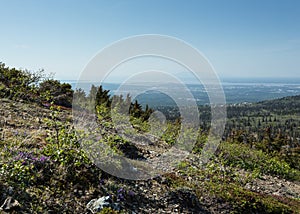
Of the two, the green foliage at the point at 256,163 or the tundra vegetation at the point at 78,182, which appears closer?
the tundra vegetation at the point at 78,182

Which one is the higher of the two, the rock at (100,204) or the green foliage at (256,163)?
the rock at (100,204)

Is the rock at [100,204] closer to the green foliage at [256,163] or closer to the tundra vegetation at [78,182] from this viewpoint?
the tundra vegetation at [78,182]

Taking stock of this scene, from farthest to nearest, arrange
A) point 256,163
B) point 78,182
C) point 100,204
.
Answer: point 256,163, point 78,182, point 100,204

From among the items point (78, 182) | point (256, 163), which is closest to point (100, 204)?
point (78, 182)

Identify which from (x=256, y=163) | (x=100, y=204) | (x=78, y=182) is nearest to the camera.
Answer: (x=100, y=204)

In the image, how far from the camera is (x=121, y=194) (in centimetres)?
552

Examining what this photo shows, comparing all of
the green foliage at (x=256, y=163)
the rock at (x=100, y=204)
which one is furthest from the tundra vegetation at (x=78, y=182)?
the green foliage at (x=256, y=163)

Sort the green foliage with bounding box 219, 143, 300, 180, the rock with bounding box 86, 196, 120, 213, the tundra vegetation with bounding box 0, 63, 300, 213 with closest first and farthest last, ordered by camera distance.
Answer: the tundra vegetation with bounding box 0, 63, 300, 213 < the rock with bounding box 86, 196, 120, 213 < the green foliage with bounding box 219, 143, 300, 180

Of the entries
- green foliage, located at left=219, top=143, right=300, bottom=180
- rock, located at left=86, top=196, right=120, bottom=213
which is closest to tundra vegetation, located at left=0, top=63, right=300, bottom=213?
rock, located at left=86, top=196, right=120, bottom=213

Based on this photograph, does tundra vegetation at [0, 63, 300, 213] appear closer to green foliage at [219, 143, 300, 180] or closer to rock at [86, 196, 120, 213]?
rock at [86, 196, 120, 213]

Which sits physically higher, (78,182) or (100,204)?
(78,182)

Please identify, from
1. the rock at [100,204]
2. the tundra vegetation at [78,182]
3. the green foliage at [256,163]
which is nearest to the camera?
the tundra vegetation at [78,182]

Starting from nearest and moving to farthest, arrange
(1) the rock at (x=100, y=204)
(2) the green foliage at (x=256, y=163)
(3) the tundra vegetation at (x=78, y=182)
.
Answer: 1. (3) the tundra vegetation at (x=78, y=182)
2. (1) the rock at (x=100, y=204)
3. (2) the green foliage at (x=256, y=163)

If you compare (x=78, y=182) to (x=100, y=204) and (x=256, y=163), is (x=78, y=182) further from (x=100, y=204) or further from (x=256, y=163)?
(x=256, y=163)
